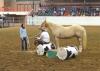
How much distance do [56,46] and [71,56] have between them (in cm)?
108

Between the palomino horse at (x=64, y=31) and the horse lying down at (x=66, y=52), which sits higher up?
the palomino horse at (x=64, y=31)

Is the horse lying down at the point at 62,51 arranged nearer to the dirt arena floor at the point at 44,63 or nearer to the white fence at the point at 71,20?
the dirt arena floor at the point at 44,63

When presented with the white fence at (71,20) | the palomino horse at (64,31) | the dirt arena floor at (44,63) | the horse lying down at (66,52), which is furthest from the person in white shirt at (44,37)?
the white fence at (71,20)

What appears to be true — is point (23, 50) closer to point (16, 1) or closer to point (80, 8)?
point (80, 8)

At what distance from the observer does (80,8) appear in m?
59.4

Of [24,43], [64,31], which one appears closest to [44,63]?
[64,31]

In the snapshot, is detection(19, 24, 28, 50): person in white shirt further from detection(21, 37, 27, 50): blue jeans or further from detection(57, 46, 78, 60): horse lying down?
detection(57, 46, 78, 60): horse lying down

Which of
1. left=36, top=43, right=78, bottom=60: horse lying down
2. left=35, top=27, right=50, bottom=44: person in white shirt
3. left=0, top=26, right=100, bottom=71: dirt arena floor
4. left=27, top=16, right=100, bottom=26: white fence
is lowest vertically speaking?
left=27, top=16, right=100, bottom=26: white fence

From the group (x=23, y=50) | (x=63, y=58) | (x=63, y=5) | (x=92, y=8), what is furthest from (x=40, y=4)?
(x=63, y=58)

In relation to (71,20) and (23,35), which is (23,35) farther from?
(71,20)

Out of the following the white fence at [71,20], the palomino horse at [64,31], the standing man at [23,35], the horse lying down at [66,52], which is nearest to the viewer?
the horse lying down at [66,52]

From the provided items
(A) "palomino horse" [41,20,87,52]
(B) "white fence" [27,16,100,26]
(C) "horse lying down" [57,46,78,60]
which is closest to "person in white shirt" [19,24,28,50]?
(A) "palomino horse" [41,20,87,52]

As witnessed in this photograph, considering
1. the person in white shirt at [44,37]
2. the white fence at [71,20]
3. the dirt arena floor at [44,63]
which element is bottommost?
the white fence at [71,20]

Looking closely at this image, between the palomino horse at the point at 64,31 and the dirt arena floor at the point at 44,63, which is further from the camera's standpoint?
the palomino horse at the point at 64,31
